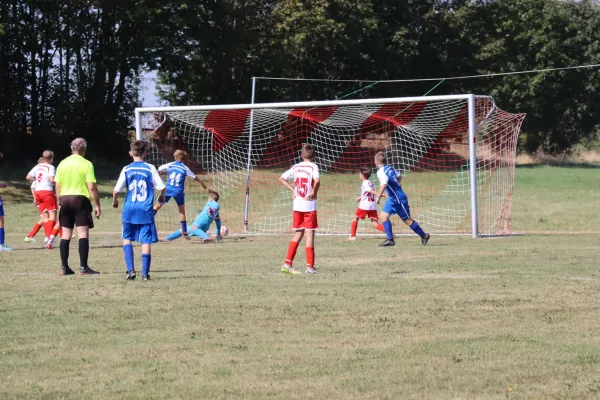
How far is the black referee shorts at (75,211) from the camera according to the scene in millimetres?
12711

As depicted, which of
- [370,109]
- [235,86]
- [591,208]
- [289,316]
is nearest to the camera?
[289,316]

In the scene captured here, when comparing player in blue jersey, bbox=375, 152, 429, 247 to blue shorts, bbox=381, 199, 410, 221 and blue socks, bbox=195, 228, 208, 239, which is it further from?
blue socks, bbox=195, 228, 208, 239

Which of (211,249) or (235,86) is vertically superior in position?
(235,86)

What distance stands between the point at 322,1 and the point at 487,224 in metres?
31.3

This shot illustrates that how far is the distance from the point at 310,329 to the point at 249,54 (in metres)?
41.1

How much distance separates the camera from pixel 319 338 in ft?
26.2

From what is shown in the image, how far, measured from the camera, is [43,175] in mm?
17672

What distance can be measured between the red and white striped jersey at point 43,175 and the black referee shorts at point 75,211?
491 cm

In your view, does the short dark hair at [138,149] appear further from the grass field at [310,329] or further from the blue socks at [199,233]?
the blue socks at [199,233]

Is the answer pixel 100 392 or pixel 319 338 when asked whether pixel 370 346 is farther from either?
pixel 100 392

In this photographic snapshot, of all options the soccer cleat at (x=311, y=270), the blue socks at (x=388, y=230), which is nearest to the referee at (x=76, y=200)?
the soccer cleat at (x=311, y=270)

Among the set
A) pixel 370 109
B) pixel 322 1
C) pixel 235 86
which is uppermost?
pixel 322 1

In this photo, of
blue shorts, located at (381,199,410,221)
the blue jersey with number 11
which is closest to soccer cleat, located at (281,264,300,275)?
the blue jersey with number 11

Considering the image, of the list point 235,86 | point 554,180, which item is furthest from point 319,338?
point 235,86
